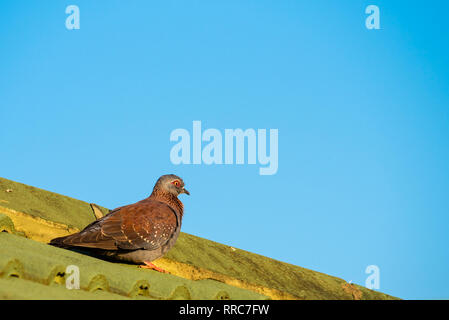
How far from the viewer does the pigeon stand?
7852 millimetres

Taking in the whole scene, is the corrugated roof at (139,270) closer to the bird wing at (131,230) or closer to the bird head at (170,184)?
the bird wing at (131,230)

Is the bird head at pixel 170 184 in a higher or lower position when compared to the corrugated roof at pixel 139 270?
higher

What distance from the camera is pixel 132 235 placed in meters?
8.13

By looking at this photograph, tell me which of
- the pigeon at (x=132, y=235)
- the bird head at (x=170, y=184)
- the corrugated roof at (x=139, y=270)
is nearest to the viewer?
the corrugated roof at (x=139, y=270)

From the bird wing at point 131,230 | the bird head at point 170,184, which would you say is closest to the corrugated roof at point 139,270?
the bird wing at point 131,230

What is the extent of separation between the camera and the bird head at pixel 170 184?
30.9 feet

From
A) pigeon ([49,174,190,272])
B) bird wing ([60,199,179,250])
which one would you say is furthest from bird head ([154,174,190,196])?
bird wing ([60,199,179,250])

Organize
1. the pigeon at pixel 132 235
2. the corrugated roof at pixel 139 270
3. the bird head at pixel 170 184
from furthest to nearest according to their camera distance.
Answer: the bird head at pixel 170 184 < the pigeon at pixel 132 235 < the corrugated roof at pixel 139 270

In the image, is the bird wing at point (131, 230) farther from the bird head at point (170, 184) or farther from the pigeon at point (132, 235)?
the bird head at point (170, 184)

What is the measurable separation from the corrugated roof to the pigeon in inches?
10.1

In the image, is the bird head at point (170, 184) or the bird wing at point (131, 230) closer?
the bird wing at point (131, 230)

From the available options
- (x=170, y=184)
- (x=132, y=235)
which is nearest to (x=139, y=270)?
(x=132, y=235)

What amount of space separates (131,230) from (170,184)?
1.51 metres

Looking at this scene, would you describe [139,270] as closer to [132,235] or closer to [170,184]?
[132,235]
